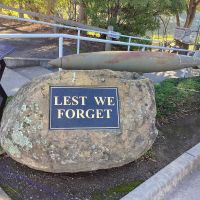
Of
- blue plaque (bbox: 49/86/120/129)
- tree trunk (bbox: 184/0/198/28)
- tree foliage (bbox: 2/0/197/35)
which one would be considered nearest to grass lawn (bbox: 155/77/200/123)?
blue plaque (bbox: 49/86/120/129)

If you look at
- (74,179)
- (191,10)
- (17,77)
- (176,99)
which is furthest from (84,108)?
(191,10)

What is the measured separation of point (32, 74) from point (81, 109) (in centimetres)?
336

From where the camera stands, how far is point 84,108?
11.6 feet

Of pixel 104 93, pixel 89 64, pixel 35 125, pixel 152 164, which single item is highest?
pixel 89 64

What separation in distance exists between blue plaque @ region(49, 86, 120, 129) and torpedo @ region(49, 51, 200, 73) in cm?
46

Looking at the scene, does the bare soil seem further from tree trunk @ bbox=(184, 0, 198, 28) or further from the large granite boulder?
tree trunk @ bbox=(184, 0, 198, 28)

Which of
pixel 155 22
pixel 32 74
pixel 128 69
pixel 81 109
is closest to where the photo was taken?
pixel 81 109

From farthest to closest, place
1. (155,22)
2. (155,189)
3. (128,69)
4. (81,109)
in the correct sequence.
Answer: (155,22) → (128,69) → (81,109) → (155,189)

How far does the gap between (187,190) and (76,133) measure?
1395mm

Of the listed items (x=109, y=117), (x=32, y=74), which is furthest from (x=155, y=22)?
(x=109, y=117)

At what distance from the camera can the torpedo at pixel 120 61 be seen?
13.0ft

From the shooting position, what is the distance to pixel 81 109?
3525 millimetres

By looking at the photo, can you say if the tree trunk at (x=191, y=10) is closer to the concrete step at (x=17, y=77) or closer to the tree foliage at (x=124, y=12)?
the tree foliage at (x=124, y=12)

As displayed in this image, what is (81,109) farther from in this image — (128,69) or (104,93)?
(128,69)
